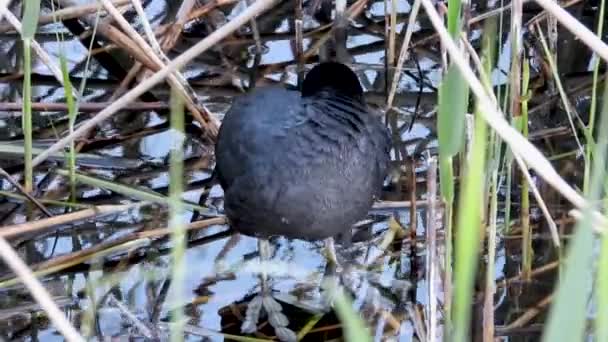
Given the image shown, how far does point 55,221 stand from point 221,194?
53cm

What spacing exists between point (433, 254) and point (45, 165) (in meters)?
1.57

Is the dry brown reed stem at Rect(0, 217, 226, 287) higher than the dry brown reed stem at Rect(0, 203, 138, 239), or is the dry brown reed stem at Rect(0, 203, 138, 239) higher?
the dry brown reed stem at Rect(0, 203, 138, 239)

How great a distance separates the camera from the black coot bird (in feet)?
7.98

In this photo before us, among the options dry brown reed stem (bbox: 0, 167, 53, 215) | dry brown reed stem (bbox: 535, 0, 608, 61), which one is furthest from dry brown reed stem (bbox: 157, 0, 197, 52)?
dry brown reed stem (bbox: 535, 0, 608, 61)

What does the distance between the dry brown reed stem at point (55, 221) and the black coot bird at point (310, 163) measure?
1.44 feet

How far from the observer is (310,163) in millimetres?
2424

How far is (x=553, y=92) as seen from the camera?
3.48 m

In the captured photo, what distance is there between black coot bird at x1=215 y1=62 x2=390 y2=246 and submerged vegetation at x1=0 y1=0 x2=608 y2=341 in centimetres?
16

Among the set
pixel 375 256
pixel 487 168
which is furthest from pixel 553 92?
pixel 487 168

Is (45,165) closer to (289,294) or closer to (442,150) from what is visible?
(289,294)

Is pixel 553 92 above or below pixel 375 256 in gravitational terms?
above

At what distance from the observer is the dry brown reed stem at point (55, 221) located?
2.67 metres

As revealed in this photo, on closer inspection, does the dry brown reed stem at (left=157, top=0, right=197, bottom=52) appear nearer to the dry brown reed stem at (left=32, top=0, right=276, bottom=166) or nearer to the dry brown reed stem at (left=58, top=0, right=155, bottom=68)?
the dry brown reed stem at (left=58, top=0, right=155, bottom=68)

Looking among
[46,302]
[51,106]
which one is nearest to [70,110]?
[51,106]
